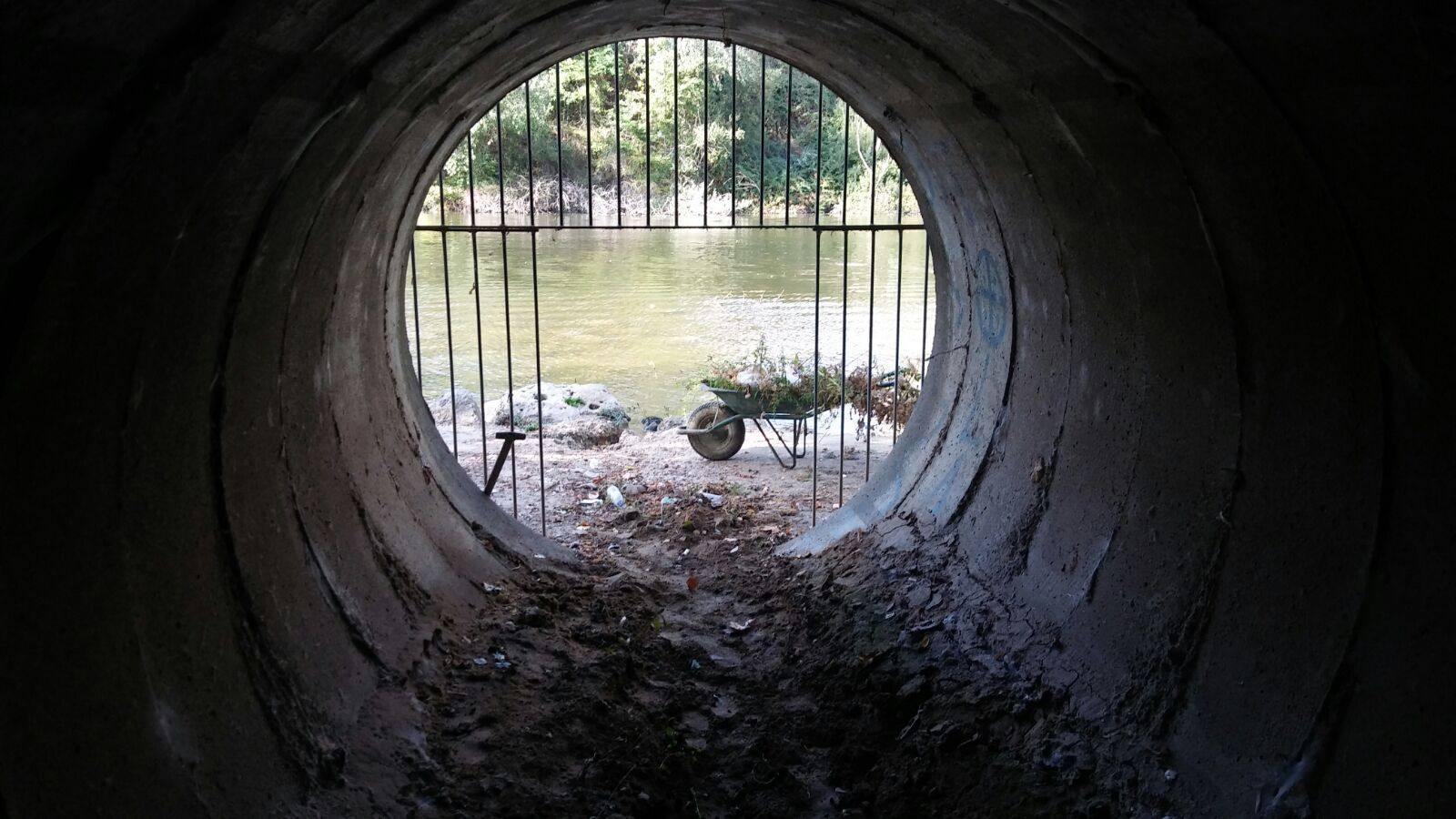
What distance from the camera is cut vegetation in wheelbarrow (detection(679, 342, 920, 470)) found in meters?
11.1

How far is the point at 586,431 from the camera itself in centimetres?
1252

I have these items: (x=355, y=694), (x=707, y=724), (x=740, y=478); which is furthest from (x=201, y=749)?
(x=740, y=478)

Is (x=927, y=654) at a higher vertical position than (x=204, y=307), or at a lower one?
lower

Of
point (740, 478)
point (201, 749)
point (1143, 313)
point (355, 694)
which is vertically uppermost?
point (1143, 313)

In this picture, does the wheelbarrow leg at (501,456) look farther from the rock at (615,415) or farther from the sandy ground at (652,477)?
the rock at (615,415)

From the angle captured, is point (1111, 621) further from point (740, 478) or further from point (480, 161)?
point (480, 161)

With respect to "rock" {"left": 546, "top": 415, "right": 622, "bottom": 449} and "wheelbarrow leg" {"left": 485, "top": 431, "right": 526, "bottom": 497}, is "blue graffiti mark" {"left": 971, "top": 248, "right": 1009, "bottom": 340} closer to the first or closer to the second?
"wheelbarrow leg" {"left": 485, "top": 431, "right": 526, "bottom": 497}

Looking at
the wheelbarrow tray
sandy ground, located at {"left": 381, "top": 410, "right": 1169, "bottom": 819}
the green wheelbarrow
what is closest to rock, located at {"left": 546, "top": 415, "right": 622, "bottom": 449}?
the green wheelbarrow

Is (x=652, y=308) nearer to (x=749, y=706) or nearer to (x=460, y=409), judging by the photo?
(x=460, y=409)

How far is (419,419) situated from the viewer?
6664 millimetres

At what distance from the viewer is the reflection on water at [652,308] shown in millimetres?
17078

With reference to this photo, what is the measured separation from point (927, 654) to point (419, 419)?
10.7 ft

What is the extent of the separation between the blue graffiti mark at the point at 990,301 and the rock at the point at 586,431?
6.50 meters

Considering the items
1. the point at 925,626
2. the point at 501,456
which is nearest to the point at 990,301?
the point at 925,626
